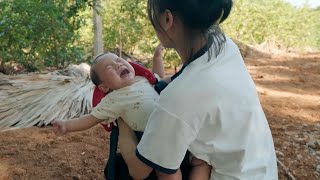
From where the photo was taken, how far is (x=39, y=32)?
5543 millimetres

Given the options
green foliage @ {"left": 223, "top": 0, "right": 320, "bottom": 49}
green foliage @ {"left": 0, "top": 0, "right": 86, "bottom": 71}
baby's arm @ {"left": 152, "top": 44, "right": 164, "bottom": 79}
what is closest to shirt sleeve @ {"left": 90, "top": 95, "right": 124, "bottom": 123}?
baby's arm @ {"left": 152, "top": 44, "right": 164, "bottom": 79}

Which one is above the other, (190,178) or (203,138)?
(203,138)

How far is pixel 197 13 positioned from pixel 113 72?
1.80 ft

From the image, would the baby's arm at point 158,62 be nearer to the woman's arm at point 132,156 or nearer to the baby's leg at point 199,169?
the woman's arm at point 132,156

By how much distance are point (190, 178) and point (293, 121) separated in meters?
2.67

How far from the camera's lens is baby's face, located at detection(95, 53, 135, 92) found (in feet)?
5.01

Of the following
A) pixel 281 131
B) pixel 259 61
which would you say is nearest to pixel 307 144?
pixel 281 131

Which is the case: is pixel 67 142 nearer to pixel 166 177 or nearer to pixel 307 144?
pixel 307 144

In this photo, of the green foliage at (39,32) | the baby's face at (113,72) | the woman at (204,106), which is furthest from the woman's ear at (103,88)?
the green foliage at (39,32)

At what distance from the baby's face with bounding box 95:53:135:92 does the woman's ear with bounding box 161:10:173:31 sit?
0.44 metres

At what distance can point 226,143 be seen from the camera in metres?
1.15

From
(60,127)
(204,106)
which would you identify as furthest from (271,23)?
(204,106)

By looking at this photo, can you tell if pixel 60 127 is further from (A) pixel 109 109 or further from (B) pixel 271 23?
(B) pixel 271 23

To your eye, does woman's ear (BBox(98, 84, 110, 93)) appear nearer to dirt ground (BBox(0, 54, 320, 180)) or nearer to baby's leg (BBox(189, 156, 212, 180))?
baby's leg (BBox(189, 156, 212, 180))
